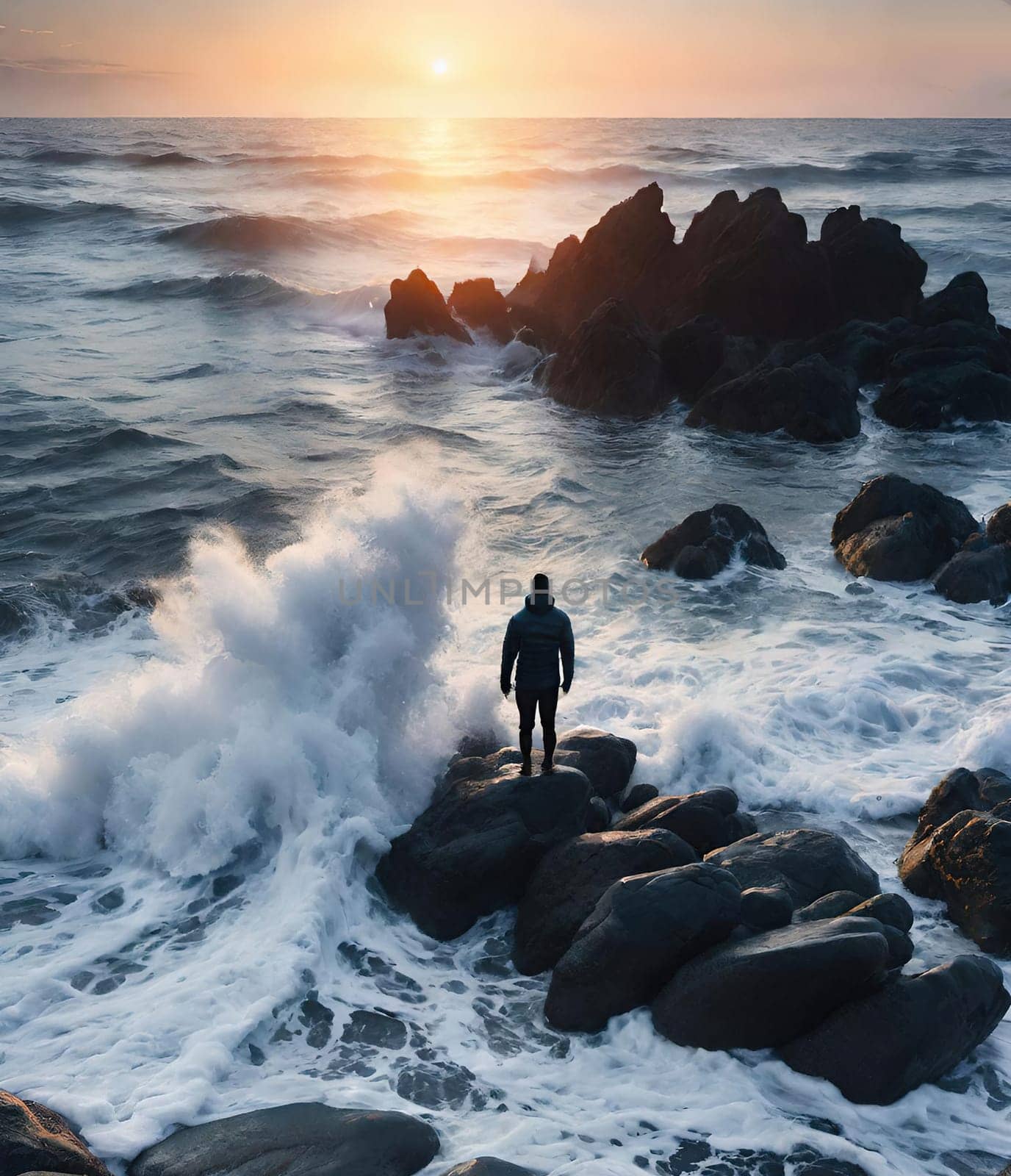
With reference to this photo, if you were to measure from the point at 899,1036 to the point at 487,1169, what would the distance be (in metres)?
2.58

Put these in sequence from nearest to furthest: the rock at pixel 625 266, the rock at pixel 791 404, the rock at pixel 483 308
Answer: the rock at pixel 791 404 < the rock at pixel 625 266 < the rock at pixel 483 308

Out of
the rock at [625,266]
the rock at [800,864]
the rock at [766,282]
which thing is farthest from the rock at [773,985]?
the rock at [625,266]

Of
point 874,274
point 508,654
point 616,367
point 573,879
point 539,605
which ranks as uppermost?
point 874,274

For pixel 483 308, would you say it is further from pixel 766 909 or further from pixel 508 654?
pixel 766 909

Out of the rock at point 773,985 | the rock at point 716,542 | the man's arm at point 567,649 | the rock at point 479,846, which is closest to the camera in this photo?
the rock at point 773,985

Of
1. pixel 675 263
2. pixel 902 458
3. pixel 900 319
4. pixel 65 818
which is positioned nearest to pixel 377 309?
pixel 675 263

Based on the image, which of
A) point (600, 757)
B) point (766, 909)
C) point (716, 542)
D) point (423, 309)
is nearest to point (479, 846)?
point (600, 757)

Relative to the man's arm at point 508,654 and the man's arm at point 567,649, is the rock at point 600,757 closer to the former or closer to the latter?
the man's arm at point 508,654

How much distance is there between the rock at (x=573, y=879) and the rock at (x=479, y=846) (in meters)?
0.22

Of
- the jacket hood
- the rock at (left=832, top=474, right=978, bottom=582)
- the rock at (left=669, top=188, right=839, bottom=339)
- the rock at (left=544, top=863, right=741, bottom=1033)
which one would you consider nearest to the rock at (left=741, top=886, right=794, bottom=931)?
the rock at (left=544, top=863, right=741, bottom=1033)

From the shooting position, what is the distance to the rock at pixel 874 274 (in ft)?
84.3

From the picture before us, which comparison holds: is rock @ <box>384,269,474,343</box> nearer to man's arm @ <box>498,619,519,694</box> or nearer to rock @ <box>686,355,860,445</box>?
rock @ <box>686,355,860,445</box>

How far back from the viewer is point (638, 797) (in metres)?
9.03

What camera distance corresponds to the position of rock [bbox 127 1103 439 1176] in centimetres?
524
